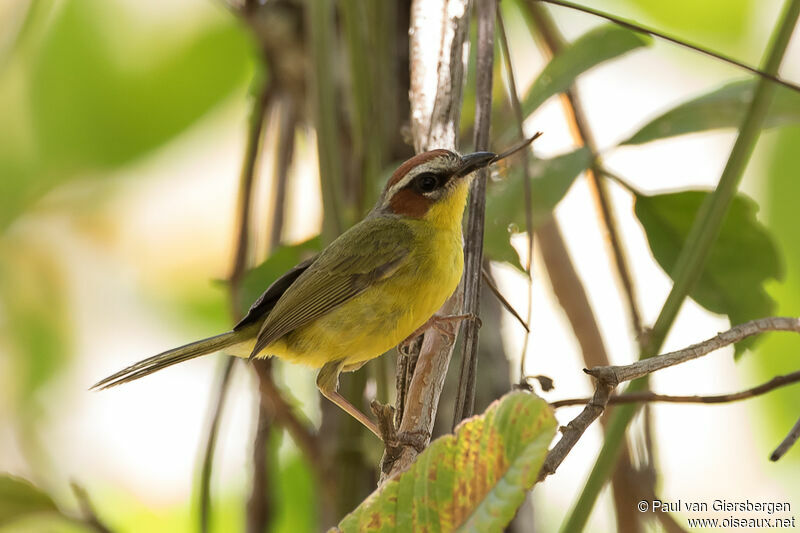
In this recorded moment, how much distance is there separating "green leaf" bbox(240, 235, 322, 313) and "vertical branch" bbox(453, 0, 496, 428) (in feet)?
3.07

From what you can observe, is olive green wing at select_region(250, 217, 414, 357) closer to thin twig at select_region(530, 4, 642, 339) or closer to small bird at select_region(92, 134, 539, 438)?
small bird at select_region(92, 134, 539, 438)

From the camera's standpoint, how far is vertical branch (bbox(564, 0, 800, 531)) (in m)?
1.93

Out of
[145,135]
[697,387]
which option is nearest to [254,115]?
[145,135]

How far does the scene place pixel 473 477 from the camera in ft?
4.82

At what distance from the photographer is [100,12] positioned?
3.92 meters

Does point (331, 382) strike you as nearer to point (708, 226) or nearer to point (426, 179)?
point (426, 179)

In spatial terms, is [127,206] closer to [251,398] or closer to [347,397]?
[251,398]

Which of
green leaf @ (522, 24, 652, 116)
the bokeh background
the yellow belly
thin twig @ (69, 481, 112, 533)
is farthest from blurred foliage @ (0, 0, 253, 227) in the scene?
green leaf @ (522, 24, 652, 116)

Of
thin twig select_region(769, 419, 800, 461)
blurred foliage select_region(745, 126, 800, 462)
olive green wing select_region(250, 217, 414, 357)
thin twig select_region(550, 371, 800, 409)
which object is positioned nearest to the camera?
thin twig select_region(769, 419, 800, 461)

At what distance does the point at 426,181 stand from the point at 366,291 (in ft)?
1.45

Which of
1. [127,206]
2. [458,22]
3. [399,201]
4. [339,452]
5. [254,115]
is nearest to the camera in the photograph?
[458,22]

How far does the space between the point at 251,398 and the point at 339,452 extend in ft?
3.48

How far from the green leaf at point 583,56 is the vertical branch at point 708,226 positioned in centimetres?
56

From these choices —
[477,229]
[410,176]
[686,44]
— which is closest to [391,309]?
[410,176]
